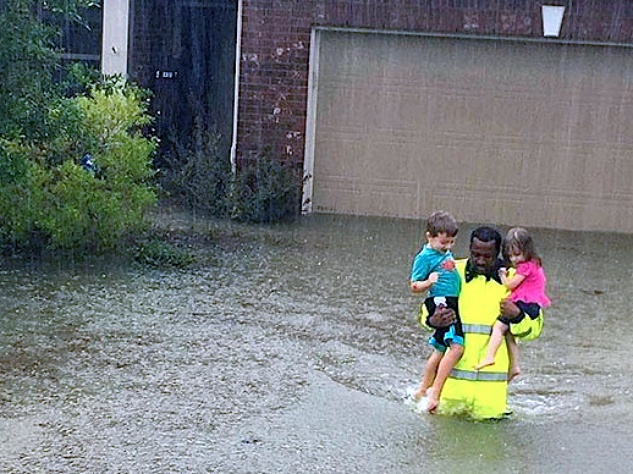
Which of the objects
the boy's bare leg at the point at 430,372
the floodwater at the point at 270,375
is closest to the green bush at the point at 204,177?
the floodwater at the point at 270,375

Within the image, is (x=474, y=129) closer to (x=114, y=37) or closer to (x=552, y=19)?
(x=552, y=19)

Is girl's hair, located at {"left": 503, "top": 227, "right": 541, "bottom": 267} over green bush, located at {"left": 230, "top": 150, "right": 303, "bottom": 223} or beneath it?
over

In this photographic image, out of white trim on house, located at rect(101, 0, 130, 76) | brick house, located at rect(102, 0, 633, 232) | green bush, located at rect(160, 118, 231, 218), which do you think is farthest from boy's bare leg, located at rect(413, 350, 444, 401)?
white trim on house, located at rect(101, 0, 130, 76)

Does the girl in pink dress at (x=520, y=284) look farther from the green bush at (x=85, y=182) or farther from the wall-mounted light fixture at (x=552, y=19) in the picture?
the wall-mounted light fixture at (x=552, y=19)

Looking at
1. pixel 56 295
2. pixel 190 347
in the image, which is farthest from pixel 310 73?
pixel 190 347

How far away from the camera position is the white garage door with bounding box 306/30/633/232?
531 inches

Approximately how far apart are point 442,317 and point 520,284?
478mm

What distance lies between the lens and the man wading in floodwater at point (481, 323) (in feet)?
20.2

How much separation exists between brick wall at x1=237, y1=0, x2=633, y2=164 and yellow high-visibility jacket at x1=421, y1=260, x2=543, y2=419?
24.7ft

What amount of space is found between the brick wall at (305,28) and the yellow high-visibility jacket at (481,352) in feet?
24.7

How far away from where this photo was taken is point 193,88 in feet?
53.6

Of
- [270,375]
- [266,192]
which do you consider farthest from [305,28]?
[270,375]

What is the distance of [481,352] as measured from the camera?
244 inches

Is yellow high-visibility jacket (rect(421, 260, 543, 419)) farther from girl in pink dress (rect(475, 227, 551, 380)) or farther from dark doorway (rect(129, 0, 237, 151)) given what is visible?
dark doorway (rect(129, 0, 237, 151))
